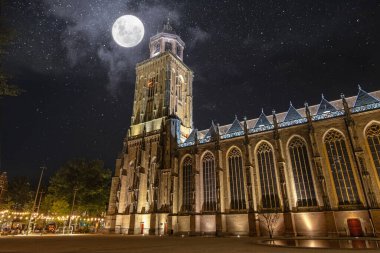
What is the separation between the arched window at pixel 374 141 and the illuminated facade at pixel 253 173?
0.09m

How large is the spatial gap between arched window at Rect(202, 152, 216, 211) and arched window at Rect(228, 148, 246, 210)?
288cm

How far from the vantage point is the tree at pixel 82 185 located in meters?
47.0

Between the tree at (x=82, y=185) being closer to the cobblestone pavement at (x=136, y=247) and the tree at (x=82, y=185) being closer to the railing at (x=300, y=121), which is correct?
the railing at (x=300, y=121)

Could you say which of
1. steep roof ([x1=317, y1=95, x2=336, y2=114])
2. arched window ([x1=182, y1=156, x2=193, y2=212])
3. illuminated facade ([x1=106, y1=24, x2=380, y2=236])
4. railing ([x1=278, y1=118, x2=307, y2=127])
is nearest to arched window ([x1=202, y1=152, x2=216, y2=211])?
illuminated facade ([x1=106, y1=24, x2=380, y2=236])

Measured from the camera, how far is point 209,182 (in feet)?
120

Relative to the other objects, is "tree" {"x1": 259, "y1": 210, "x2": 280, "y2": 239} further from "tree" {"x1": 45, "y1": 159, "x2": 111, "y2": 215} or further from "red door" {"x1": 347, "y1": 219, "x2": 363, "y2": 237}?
"tree" {"x1": 45, "y1": 159, "x2": 111, "y2": 215}

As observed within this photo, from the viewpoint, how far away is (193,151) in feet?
126

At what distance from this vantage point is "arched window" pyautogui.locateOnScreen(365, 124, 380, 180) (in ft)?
88.1

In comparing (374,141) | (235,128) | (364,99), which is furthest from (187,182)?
(364,99)

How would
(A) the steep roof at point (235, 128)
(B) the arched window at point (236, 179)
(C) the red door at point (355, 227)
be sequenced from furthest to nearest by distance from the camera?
(A) the steep roof at point (235, 128) < (B) the arched window at point (236, 179) < (C) the red door at point (355, 227)

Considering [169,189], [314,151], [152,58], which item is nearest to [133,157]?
[169,189]

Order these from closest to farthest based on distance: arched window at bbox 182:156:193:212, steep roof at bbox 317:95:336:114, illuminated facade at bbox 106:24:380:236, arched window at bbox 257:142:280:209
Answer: illuminated facade at bbox 106:24:380:236, arched window at bbox 257:142:280:209, steep roof at bbox 317:95:336:114, arched window at bbox 182:156:193:212

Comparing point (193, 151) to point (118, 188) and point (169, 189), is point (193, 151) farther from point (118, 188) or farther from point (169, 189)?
point (118, 188)

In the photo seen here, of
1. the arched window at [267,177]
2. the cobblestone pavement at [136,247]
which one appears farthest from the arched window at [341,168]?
the cobblestone pavement at [136,247]
